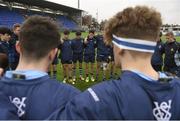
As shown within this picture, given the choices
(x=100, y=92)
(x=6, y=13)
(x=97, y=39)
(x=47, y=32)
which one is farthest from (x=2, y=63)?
(x=6, y=13)

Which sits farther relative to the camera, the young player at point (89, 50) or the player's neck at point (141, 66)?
the young player at point (89, 50)

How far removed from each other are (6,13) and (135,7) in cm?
5052

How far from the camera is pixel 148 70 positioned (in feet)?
6.63

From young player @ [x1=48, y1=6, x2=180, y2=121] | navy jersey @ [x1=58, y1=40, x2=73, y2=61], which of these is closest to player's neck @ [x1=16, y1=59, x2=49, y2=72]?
young player @ [x1=48, y1=6, x2=180, y2=121]

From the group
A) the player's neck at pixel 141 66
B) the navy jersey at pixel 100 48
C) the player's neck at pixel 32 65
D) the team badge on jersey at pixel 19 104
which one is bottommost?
the navy jersey at pixel 100 48

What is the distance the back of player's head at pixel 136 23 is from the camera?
2.05 m

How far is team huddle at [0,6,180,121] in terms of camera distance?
1839 mm

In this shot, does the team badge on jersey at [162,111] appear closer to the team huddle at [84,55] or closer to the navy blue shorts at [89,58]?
the team huddle at [84,55]

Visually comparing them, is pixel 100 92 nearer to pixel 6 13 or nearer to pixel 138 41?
pixel 138 41

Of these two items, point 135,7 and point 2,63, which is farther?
point 2,63

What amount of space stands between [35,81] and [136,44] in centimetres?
60

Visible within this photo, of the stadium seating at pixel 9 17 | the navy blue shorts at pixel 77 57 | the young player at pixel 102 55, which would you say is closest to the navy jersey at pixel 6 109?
the navy blue shorts at pixel 77 57

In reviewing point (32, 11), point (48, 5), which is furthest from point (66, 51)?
point (48, 5)

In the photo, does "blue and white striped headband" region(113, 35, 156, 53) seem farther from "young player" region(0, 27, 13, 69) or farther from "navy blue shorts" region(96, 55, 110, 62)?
"navy blue shorts" region(96, 55, 110, 62)
